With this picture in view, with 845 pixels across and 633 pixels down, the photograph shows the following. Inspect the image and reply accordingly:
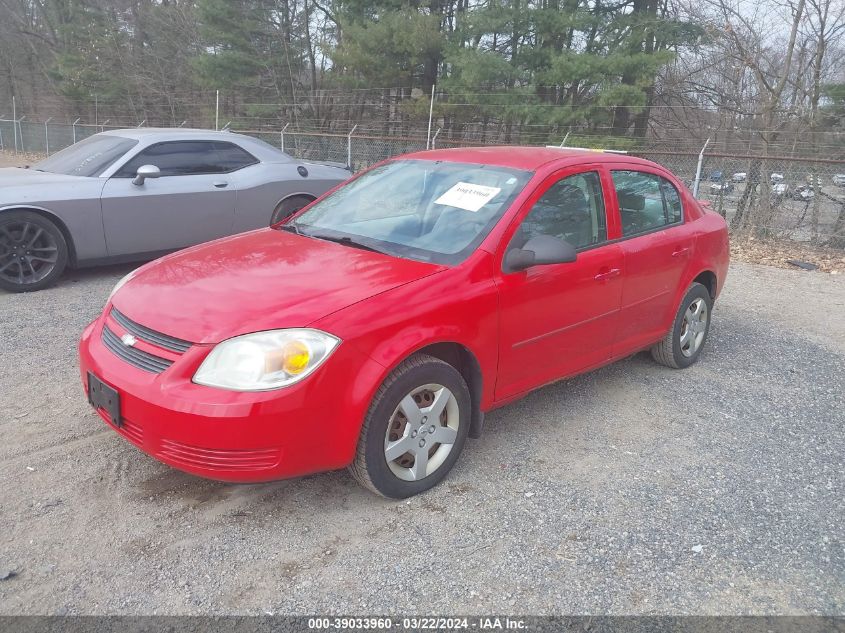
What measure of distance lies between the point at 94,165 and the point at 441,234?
4.81 m

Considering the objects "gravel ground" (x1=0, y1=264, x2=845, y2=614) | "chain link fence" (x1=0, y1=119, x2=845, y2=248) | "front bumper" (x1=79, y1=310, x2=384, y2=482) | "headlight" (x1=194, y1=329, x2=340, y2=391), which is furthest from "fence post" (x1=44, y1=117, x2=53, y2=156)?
"headlight" (x1=194, y1=329, x2=340, y2=391)

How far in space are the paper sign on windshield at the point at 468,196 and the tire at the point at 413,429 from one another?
98cm

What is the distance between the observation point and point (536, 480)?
3.39 m

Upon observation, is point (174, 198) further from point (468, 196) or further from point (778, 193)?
point (778, 193)

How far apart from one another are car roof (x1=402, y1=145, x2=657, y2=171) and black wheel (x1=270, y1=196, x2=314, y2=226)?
3.72m

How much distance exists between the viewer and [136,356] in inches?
115

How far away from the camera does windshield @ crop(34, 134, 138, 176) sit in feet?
22.0

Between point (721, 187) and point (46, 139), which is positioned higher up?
point (721, 187)

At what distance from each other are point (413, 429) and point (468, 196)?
4.47 ft

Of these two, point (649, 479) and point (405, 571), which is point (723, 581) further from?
point (405, 571)

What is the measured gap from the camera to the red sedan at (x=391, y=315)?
8.87ft

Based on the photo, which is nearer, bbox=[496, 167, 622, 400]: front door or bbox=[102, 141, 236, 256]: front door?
bbox=[496, 167, 622, 400]: front door

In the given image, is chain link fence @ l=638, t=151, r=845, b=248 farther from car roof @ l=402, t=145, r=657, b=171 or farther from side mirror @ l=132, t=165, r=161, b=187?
side mirror @ l=132, t=165, r=161, b=187

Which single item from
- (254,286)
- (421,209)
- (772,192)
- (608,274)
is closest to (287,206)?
(421,209)
